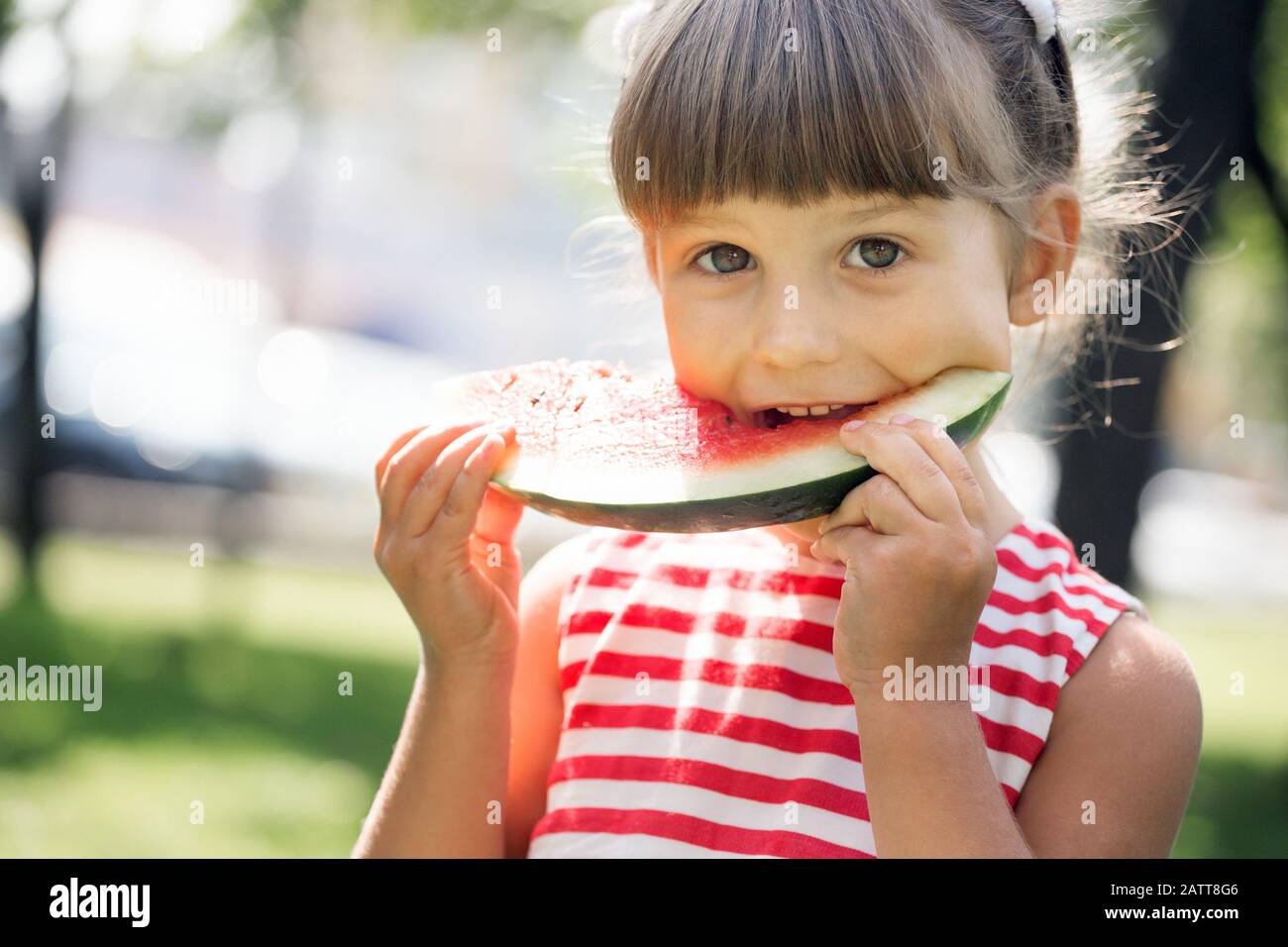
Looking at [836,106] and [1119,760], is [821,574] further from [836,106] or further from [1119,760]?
[836,106]

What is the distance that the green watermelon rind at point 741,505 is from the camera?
1.88 m

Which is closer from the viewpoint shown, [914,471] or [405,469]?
[914,471]

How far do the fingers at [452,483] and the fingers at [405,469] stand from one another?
16 millimetres

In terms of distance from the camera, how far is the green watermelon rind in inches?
73.9

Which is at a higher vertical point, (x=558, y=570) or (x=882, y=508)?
(x=882, y=508)

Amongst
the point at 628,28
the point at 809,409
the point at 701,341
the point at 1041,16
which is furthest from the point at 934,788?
the point at 628,28

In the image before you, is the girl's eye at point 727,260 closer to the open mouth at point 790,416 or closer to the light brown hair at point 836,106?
the light brown hair at point 836,106

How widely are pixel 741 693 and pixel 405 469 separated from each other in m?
0.66

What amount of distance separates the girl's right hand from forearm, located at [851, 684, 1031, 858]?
0.71m

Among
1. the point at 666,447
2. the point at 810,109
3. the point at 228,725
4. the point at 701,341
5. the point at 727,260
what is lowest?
the point at 228,725

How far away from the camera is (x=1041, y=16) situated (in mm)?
2164

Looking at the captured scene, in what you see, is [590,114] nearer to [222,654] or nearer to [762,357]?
[762,357]

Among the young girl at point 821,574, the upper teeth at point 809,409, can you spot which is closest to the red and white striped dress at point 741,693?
the young girl at point 821,574
